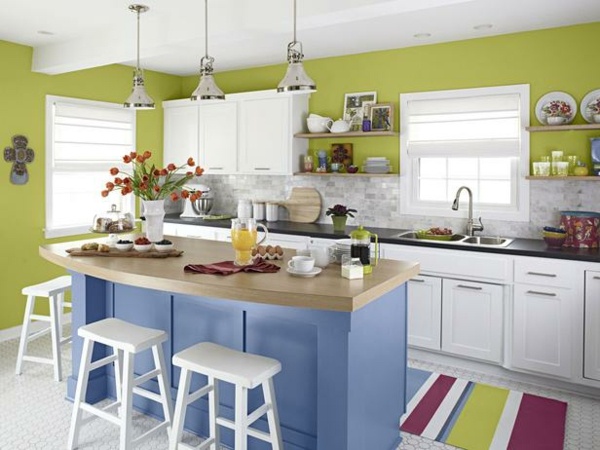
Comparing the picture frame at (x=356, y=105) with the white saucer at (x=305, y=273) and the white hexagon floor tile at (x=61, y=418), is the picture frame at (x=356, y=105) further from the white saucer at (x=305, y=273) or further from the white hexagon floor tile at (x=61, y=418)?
the white saucer at (x=305, y=273)

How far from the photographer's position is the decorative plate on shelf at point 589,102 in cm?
411

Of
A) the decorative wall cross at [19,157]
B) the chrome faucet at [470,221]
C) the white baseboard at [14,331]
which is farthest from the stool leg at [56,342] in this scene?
the chrome faucet at [470,221]

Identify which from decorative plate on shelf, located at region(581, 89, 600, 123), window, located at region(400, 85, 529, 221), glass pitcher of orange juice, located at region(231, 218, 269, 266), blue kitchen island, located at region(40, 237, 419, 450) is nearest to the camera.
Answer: blue kitchen island, located at region(40, 237, 419, 450)

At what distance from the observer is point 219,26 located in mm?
3693

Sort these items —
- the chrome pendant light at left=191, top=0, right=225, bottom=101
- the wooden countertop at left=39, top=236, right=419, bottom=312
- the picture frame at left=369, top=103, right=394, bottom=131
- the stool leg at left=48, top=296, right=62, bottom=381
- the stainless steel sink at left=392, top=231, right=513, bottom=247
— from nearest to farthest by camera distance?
the wooden countertop at left=39, top=236, right=419, bottom=312, the chrome pendant light at left=191, top=0, right=225, bottom=101, the stool leg at left=48, top=296, right=62, bottom=381, the stainless steel sink at left=392, top=231, right=513, bottom=247, the picture frame at left=369, top=103, right=394, bottom=131

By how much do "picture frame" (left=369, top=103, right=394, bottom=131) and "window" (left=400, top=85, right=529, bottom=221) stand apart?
11cm

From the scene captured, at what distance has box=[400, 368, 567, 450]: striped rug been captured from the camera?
3111 mm

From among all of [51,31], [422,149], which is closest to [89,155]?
[51,31]

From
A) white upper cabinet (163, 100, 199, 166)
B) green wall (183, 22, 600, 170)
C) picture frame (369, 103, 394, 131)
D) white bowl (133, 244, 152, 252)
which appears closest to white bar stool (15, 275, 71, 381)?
white bowl (133, 244, 152, 252)

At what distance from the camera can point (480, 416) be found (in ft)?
11.2

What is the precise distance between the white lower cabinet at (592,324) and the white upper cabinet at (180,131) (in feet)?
13.7

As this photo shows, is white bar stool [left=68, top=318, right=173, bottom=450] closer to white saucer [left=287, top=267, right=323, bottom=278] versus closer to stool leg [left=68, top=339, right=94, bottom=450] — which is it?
stool leg [left=68, top=339, right=94, bottom=450]

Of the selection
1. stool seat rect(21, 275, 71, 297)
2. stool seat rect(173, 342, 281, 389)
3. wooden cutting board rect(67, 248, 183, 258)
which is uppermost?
wooden cutting board rect(67, 248, 183, 258)

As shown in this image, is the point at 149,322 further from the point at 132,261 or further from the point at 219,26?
the point at 219,26
